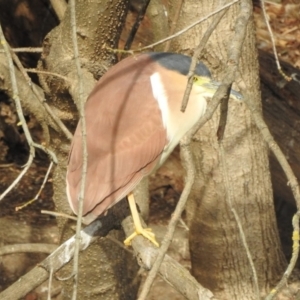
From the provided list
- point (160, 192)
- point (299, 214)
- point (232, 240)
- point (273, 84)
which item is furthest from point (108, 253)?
point (160, 192)

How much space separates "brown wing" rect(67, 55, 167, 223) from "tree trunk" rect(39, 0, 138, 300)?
137 mm

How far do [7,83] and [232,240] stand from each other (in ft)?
3.24

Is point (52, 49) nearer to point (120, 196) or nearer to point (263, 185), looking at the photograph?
point (120, 196)

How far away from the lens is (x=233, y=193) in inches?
96.5

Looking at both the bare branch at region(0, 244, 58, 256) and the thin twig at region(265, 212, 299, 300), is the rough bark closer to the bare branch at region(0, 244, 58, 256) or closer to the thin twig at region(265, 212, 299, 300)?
the bare branch at region(0, 244, 58, 256)

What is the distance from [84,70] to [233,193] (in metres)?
0.77

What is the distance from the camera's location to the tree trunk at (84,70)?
1904mm

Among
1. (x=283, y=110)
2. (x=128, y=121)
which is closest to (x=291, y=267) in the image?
(x=128, y=121)

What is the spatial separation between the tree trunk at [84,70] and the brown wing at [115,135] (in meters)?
0.14

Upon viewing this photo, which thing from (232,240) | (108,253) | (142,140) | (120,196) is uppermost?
(142,140)

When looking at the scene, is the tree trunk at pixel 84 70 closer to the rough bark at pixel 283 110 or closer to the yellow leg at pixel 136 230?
the yellow leg at pixel 136 230

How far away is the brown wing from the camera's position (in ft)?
5.51

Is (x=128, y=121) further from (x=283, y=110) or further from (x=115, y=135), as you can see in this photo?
(x=283, y=110)

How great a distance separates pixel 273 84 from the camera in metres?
A: 2.86
